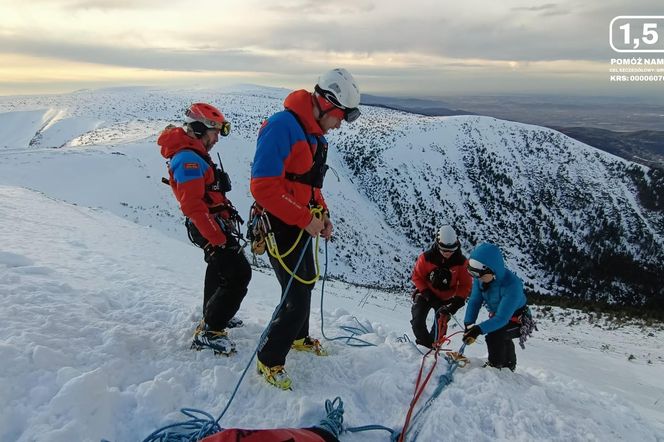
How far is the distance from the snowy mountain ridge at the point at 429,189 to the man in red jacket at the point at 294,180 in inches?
801

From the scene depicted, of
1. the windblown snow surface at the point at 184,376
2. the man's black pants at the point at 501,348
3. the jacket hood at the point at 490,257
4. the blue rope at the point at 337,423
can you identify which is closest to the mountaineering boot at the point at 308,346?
the windblown snow surface at the point at 184,376

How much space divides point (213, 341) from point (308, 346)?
3.49 ft

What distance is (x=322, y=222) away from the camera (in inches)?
158

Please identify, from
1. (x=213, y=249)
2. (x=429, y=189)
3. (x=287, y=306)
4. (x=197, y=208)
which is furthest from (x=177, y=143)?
(x=429, y=189)

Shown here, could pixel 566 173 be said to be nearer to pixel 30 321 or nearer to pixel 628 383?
pixel 628 383

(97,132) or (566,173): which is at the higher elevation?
(97,132)

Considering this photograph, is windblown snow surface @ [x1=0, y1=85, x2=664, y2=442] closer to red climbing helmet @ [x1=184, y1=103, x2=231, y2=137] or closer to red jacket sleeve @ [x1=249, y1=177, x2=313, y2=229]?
red jacket sleeve @ [x1=249, y1=177, x2=313, y2=229]

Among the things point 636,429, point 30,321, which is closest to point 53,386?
point 30,321

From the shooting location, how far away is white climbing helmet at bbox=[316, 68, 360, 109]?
3.92 m

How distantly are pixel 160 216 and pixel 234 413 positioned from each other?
2260 centimetres

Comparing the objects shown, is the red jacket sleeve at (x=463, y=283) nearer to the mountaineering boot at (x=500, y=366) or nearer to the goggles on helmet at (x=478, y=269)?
the goggles on helmet at (x=478, y=269)

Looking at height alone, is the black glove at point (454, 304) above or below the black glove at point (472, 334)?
below

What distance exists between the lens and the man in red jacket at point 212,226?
446 cm

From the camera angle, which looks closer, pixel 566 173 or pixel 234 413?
pixel 234 413
